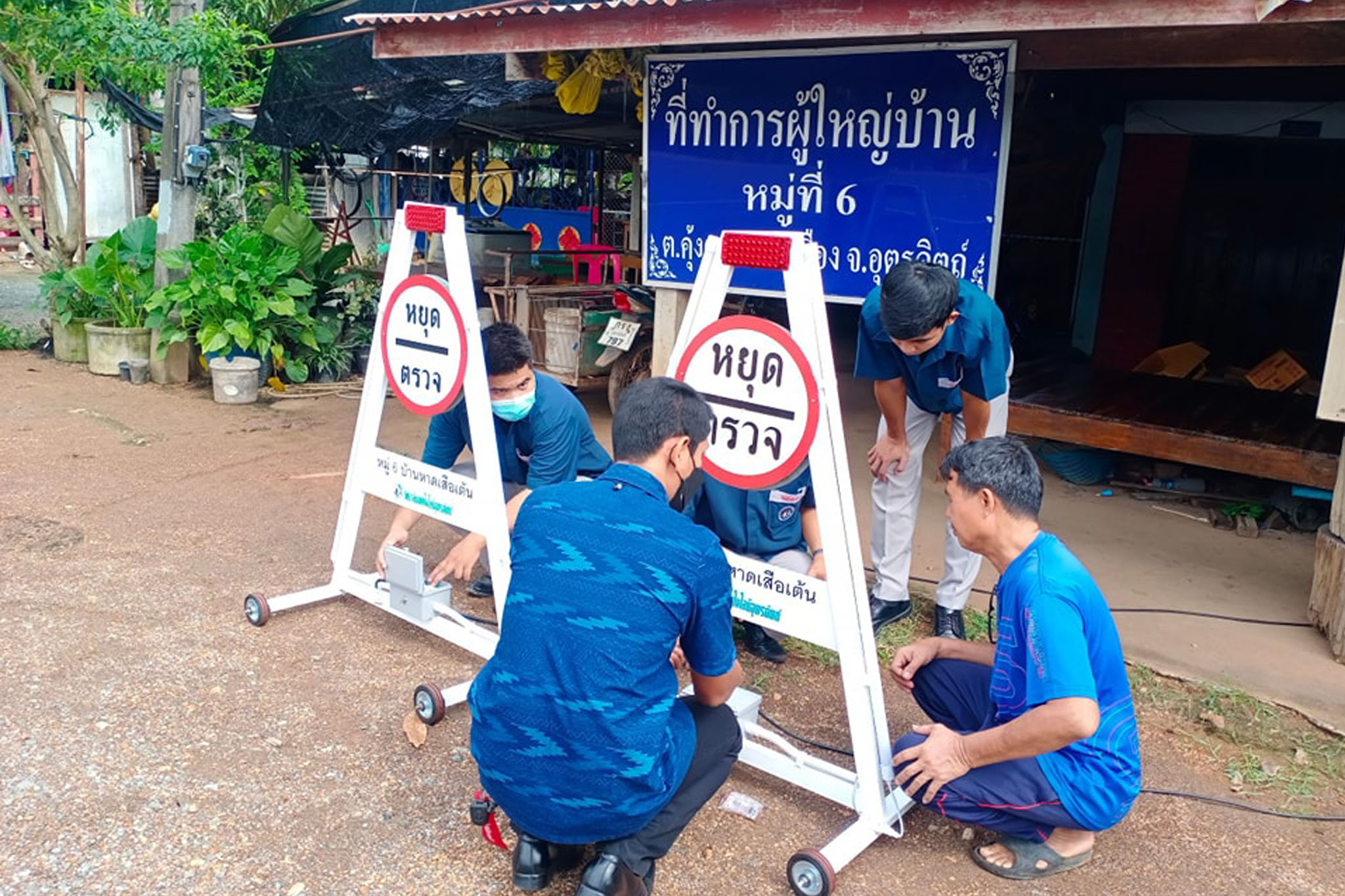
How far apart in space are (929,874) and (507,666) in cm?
127

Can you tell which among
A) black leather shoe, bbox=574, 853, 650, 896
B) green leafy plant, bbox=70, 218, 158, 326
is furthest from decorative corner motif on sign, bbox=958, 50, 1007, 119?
green leafy plant, bbox=70, 218, 158, 326

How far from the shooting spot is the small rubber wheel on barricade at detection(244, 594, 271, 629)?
413 cm

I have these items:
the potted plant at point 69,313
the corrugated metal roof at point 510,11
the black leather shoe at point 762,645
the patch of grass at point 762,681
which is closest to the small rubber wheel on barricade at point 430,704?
the patch of grass at point 762,681

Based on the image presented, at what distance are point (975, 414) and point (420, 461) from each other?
6.58 ft

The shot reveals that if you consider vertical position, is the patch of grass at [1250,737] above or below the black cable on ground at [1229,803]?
above

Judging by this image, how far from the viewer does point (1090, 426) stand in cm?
599

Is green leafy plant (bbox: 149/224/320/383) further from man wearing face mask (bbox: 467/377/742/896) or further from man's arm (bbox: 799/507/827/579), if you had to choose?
man wearing face mask (bbox: 467/377/742/896)

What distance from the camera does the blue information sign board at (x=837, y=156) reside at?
5.12 metres

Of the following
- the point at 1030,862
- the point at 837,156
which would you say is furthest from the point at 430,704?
the point at 837,156

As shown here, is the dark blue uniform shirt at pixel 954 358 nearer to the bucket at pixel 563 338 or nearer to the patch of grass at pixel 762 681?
the patch of grass at pixel 762 681

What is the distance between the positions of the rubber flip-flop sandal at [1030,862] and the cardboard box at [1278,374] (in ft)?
17.8

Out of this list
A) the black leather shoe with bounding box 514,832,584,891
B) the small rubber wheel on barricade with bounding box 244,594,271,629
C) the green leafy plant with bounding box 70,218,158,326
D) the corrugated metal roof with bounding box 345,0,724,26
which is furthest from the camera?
the green leafy plant with bounding box 70,218,158,326

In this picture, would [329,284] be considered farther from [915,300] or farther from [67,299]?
[915,300]

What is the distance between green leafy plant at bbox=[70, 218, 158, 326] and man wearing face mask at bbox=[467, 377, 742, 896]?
303 inches
